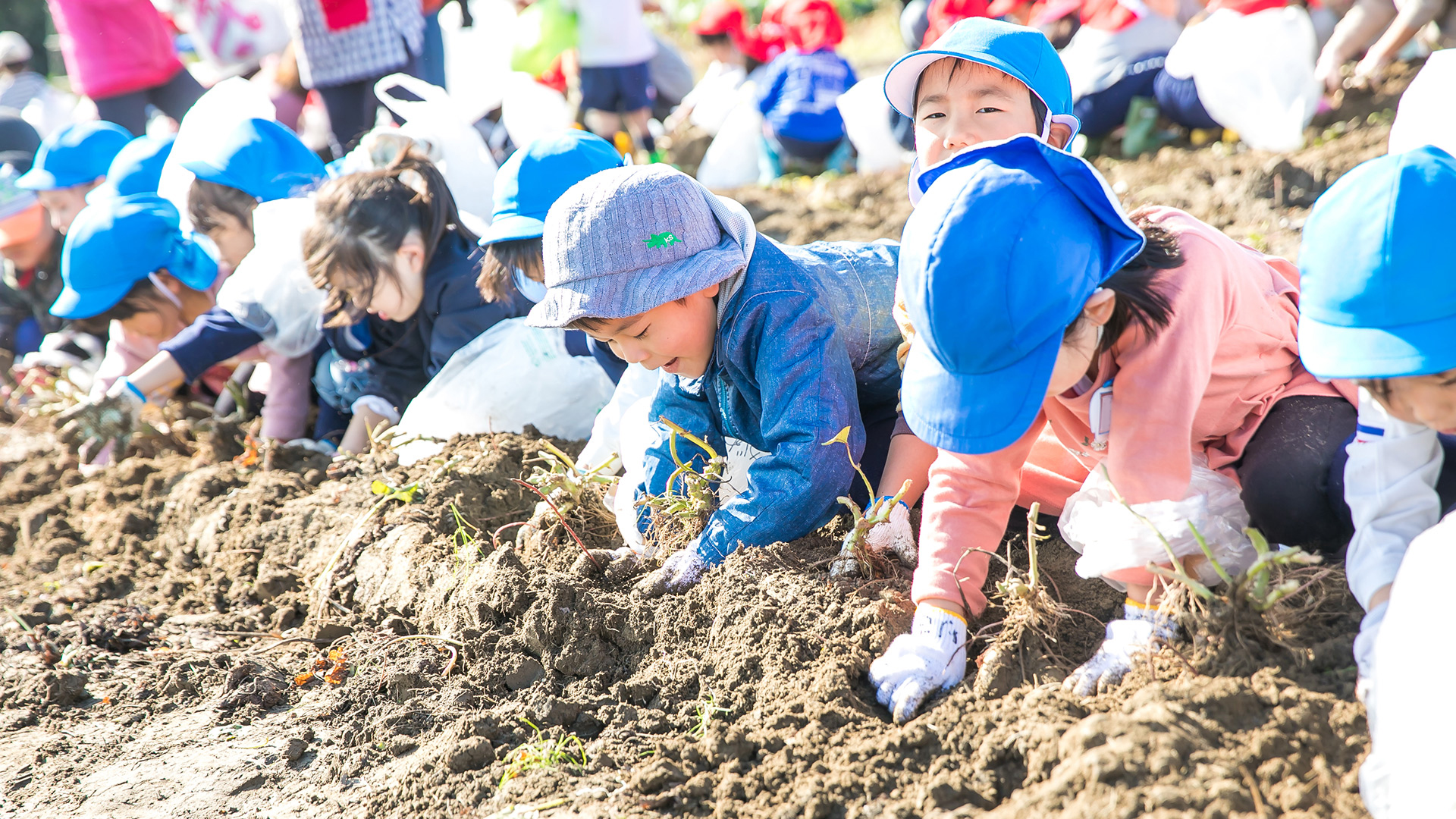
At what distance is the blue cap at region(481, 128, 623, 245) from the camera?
2.81 m

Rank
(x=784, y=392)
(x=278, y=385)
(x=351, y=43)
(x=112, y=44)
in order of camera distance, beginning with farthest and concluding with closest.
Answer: (x=112, y=44), (x=351, y=43), (x=278, y=385), (x=784, y=392)

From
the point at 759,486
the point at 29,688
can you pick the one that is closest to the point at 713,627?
the point at 759,486

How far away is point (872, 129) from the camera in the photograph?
5941 millimetres

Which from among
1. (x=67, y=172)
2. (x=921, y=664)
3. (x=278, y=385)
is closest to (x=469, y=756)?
(x=921, y=664)

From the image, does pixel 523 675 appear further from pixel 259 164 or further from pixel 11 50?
pixel 11 50

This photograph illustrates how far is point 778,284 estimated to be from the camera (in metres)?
2.15

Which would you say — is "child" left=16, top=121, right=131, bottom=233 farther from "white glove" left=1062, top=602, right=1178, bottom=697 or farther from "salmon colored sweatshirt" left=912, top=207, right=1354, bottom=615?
"white glove" left=1062, top=602, right=1178, bottom=697

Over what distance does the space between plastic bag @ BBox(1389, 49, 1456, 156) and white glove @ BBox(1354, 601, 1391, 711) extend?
92 centimetres

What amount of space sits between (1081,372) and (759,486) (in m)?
0.75

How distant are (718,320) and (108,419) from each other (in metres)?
2.75

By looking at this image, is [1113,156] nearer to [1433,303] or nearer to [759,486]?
[759,486]

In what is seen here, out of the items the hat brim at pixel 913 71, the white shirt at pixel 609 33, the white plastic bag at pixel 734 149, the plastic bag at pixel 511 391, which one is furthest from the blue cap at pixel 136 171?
the hat brim at pixel 913 71

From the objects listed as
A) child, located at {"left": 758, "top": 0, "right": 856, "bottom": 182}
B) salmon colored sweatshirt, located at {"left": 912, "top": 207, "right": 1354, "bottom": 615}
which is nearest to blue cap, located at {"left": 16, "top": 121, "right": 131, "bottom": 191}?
child, located at {"left": 758, "top": 0, "right": 856, "bottom": 182}

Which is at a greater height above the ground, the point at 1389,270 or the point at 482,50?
the point at 1389,270
